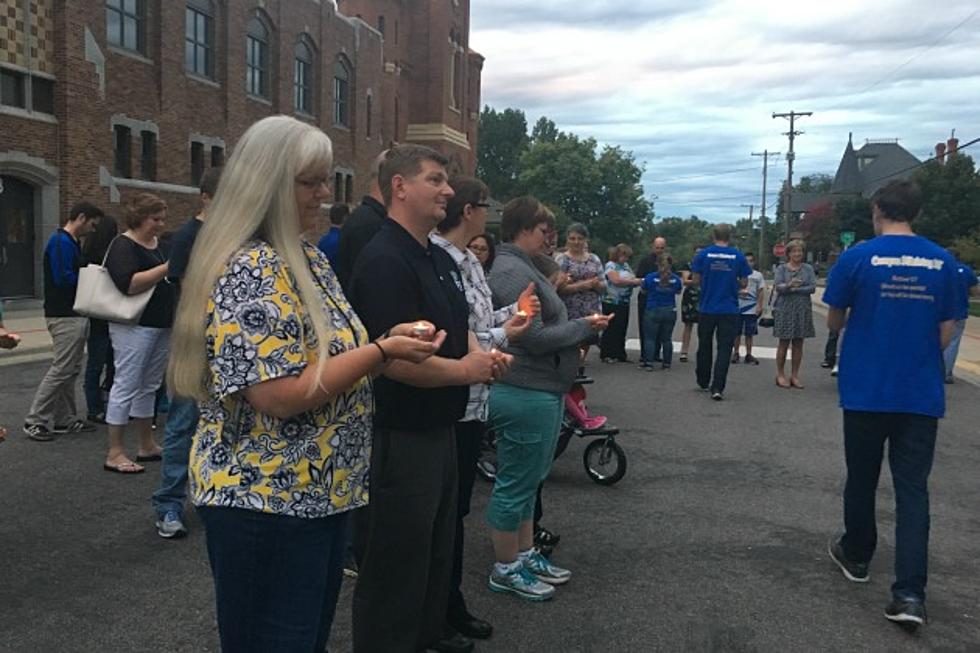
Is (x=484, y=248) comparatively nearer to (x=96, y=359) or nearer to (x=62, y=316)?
(x=62, y=316)

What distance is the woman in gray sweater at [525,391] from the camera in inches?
154

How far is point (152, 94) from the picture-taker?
22969mm

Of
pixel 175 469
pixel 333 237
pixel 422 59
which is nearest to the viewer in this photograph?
pixel 175 469

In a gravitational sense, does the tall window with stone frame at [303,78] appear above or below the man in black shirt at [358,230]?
above

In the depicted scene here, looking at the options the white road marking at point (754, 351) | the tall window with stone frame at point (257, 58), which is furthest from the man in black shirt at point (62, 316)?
the tall window with stone frame at point (257, 58)

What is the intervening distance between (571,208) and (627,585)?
72.3 metres

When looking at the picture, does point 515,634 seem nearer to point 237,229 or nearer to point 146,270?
Result: point 237,229

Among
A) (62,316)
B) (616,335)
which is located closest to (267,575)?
(62,316)

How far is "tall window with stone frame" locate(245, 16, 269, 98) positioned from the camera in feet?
92.8

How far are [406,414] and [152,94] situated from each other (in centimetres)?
2312

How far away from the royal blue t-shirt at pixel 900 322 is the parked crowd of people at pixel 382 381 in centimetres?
1

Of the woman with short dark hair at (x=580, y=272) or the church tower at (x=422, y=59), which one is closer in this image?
the woman with short dark hair at (x=580, y=272)

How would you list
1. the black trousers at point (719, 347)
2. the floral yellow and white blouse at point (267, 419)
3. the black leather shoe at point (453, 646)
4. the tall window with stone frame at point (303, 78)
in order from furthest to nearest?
the tall window with stone frame at point (303, 78) < the black trousers at point (719, 347) < the black leather shoe at point (453, 646) < the floral yellow and white blouse at point (267, 419)

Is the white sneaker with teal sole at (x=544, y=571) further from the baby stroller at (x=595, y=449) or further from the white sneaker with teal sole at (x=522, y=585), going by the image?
the baby stroller at (x=595, y=449)
